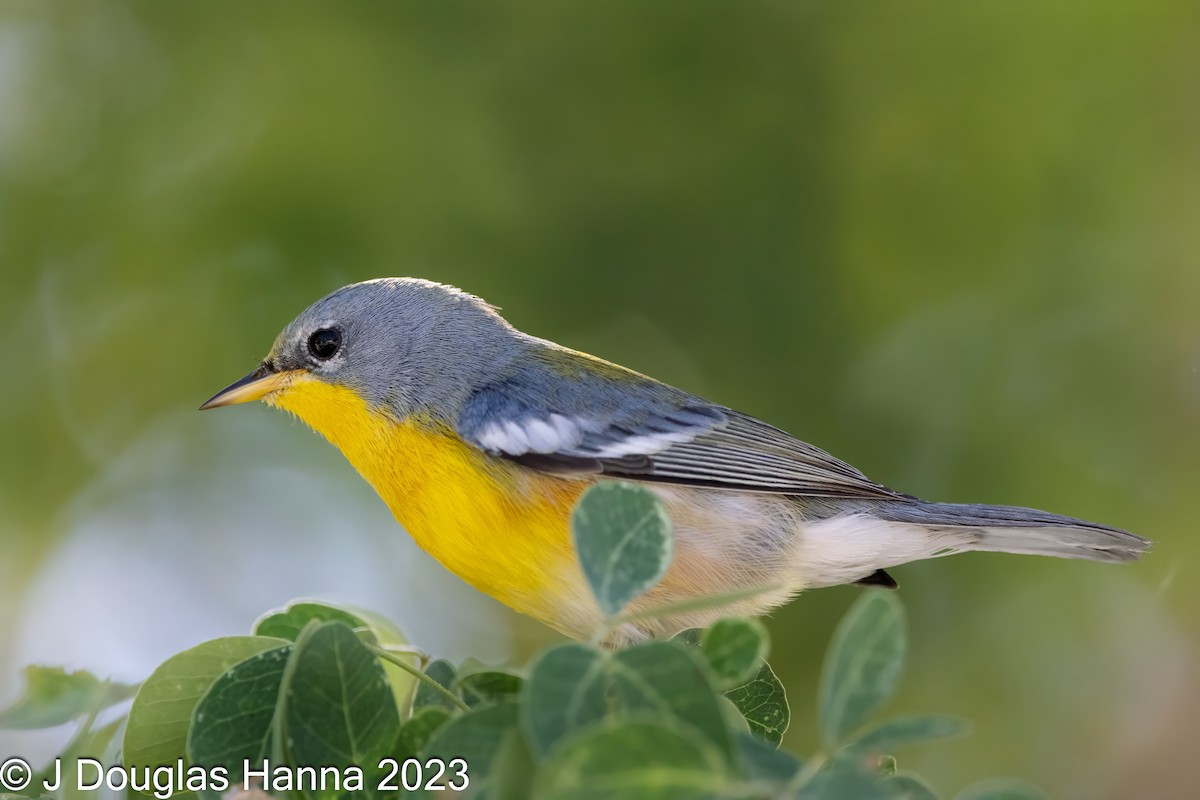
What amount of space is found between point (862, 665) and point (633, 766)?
28 cm

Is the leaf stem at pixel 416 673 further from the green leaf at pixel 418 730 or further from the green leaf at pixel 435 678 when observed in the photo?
the green leaf at pixel 435 678

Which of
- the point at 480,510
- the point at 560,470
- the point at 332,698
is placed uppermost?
the point at 560,470

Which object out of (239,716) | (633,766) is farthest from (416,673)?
(633,766)

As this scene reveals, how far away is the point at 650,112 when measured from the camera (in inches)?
191

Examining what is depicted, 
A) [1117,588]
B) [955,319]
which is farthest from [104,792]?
[1117,588]

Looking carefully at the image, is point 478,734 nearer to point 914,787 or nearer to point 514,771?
point 514,771

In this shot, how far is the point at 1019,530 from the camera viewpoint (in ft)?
9.45

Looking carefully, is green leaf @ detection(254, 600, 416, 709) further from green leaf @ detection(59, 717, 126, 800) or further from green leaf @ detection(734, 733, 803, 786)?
green leaf @ detection(734, 733, 803, 786)

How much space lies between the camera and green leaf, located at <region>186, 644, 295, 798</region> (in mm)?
1429

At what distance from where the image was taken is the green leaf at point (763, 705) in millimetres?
1814

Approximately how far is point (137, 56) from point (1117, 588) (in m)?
5.26

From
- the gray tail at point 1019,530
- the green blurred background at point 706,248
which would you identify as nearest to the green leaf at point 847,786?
the gray tail at point 1019,530

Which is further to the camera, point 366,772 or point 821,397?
point 821,397

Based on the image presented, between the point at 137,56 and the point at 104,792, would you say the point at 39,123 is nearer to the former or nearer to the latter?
the point at 137,56
